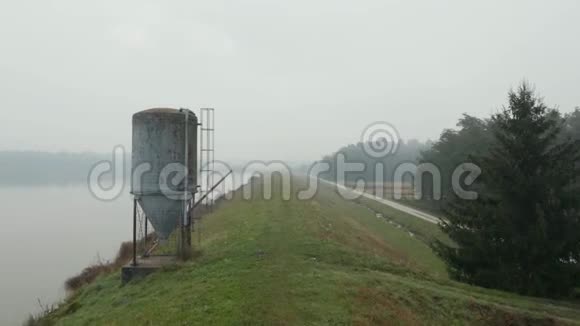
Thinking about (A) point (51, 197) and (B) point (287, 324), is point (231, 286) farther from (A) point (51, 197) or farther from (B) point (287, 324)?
(A) point (51, 197)

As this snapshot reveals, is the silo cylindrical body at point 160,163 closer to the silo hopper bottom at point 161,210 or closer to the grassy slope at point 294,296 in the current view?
the silo hopper bottom at point 161,210

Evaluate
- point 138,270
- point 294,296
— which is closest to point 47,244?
point 138,270

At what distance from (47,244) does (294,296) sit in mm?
21628

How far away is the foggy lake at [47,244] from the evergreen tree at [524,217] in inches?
602

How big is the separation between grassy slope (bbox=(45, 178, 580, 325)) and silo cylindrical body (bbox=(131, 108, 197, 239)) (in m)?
2.09

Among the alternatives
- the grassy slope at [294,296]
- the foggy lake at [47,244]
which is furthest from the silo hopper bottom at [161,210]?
the foggy lake at [47,244]

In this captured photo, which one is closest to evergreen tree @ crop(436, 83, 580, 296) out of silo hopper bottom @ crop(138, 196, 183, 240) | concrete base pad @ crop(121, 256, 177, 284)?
silo hopper bottom @ crop(138, 196, 183, 240)

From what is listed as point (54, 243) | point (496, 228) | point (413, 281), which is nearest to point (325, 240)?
point (413, 281)

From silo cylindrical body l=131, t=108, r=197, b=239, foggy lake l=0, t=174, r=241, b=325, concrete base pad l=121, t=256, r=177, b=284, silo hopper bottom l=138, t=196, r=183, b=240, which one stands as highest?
silo cylindrical body l=131, t=108, r=197, b=239

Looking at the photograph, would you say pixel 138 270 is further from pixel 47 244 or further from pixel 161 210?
pixel 47 244

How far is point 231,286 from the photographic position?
408 inches

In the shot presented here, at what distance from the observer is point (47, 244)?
83.7 feet

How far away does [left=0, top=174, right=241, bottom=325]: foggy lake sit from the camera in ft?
54.7

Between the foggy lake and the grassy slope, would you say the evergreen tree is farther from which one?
the foggy lake
